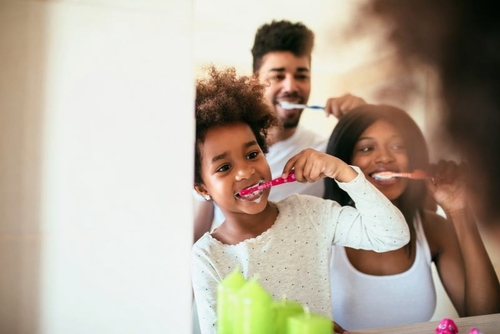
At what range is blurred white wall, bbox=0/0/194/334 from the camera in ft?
3.22

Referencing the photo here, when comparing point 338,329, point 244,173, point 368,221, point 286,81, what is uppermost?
point 286,81

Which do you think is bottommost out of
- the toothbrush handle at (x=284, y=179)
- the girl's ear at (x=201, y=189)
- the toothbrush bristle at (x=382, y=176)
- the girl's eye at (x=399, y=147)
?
the girl's ear at (x=201, y=189)

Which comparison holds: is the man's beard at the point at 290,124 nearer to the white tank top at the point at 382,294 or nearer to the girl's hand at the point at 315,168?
the girl's hand at the point at 315,168

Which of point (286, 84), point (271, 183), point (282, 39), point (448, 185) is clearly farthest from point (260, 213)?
point (448, 185)

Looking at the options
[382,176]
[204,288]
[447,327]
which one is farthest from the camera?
[382,176]

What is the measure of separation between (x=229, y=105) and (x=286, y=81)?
169 mm

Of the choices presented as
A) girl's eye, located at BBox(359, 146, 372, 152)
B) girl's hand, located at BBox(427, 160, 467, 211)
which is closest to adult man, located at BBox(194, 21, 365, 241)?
girl's eye, located at BBox(359, 146, 372, 152)

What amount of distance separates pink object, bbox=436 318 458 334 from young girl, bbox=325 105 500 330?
0.27ft

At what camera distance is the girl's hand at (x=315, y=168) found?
3.72 feet

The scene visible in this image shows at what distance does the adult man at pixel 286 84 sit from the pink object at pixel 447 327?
1.37 ft

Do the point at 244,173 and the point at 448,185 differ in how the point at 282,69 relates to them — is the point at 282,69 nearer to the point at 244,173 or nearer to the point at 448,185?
the point at 244,173

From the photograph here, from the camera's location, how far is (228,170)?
3.49 feet

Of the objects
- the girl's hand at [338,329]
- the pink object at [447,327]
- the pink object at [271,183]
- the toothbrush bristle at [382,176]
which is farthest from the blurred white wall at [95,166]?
the pink object at [447,327]

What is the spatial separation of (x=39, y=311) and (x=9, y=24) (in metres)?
0.59
